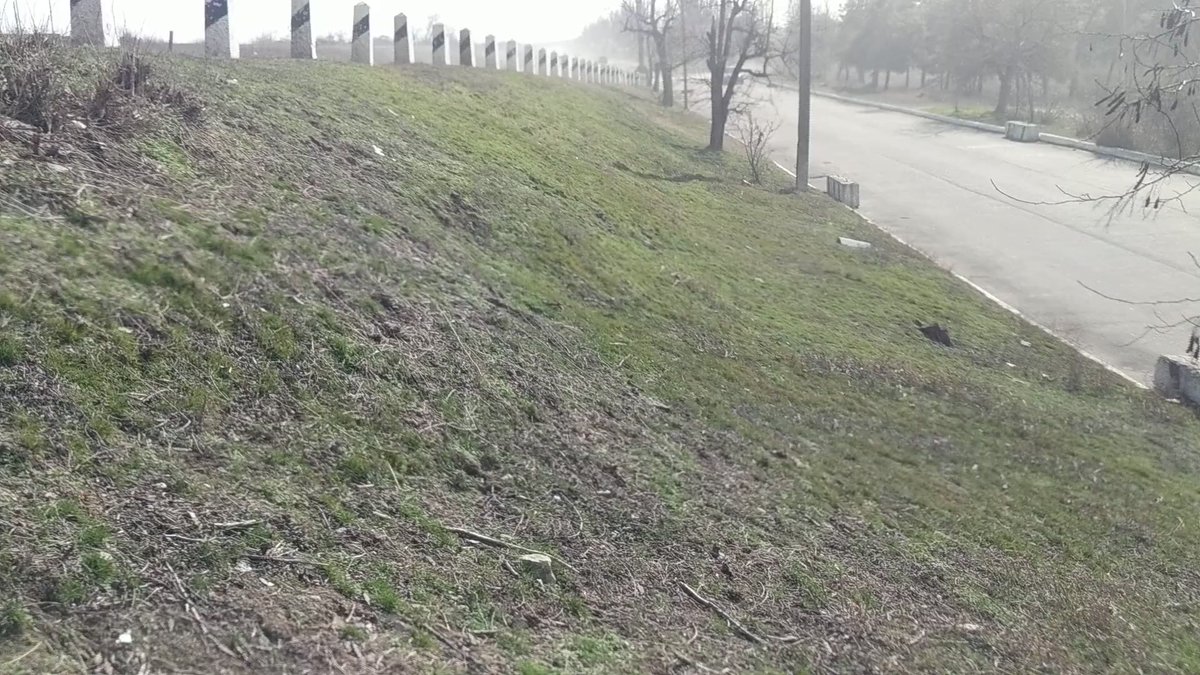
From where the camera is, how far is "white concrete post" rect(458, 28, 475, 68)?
2142cm

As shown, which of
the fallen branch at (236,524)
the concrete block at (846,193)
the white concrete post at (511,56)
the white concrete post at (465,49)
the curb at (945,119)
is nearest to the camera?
the fallen branch at (236,524)

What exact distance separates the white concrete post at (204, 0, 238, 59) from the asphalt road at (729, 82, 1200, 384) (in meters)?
7.79

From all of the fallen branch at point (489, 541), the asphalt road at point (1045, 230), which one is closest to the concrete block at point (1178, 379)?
the asphalt road at point (1045, 230)

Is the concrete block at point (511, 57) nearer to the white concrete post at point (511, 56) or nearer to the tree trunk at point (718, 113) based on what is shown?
the white concrete post at point (511, 56)

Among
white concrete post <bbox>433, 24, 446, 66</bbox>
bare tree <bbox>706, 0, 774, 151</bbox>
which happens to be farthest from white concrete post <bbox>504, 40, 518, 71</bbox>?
white concrete post <bbox>433, 24, 446, 66</bbox>

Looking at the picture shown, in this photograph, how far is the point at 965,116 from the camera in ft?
153

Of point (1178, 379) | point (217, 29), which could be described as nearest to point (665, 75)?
point (217, 29)

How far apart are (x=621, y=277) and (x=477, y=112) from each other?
4.88 meters

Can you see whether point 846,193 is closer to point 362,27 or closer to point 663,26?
point 362,27

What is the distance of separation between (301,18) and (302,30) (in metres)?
0.14

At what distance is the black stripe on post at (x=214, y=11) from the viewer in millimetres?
10500

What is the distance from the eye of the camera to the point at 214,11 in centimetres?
1053

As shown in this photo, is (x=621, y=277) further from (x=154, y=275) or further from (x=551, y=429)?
(x=154, y=275)

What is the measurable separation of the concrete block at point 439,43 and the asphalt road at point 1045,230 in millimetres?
8735
